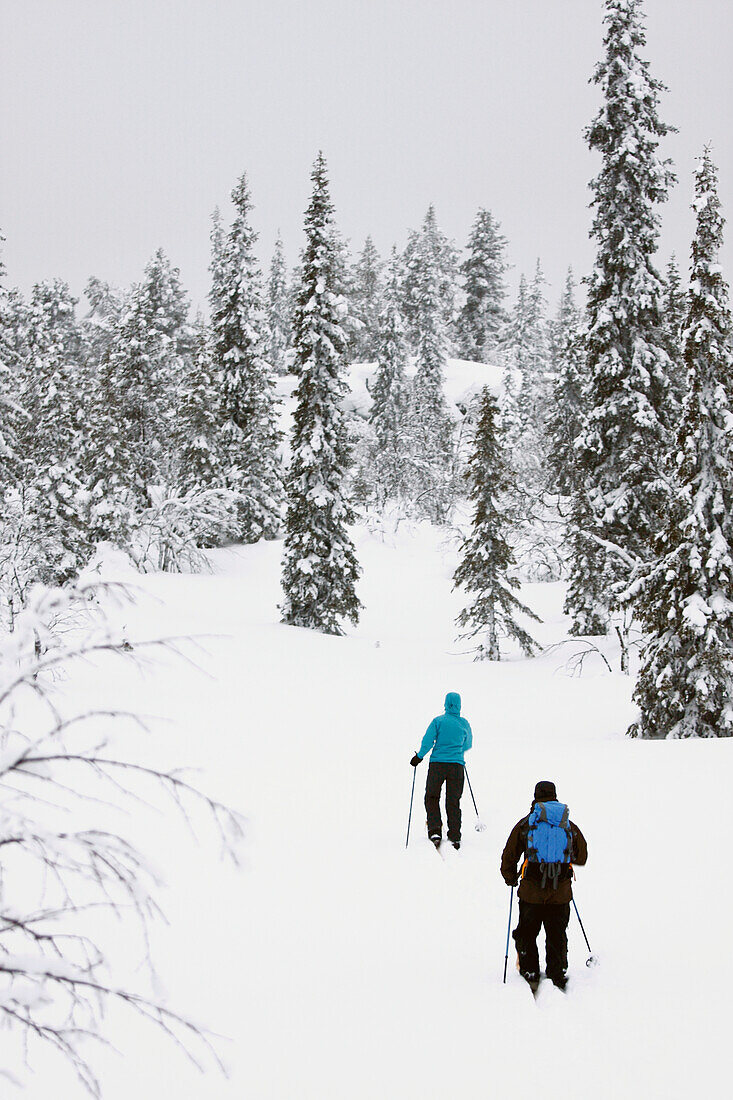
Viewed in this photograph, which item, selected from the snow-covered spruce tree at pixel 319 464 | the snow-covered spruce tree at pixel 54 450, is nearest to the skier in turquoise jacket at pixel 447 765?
the snow-covered spruce tree at pixel 319 464

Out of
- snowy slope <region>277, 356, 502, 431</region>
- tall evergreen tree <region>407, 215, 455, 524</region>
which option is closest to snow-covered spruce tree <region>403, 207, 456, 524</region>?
tall evergreen tree <region>407, 215, 455, 524</region>

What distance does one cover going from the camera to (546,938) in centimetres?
581

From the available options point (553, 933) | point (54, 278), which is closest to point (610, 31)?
point (553, 933)

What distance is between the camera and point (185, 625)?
920 inches

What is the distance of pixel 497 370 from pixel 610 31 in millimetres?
33739

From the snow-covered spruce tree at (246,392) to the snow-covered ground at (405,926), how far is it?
2214cm

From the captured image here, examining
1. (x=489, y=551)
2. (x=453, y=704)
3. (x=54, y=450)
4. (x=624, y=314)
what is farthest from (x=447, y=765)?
(x=54, y=450)

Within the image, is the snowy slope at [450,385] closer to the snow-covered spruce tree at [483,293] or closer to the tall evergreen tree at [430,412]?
the tall evergreen tree at [430,412]

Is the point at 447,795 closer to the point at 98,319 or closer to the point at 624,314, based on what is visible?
the point at 624,314

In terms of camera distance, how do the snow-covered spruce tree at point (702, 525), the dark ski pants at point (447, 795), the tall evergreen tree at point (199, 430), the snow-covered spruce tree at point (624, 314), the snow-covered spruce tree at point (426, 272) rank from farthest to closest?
the snow-covered spruce tree at point (426, 272)
the tall evergreen tree at point (199, 430)
the snow-covered spruce tree at point (624, 314)
the snow-covered spruce tree at point (702, 525)
the dark ski pants at point (447, 795)

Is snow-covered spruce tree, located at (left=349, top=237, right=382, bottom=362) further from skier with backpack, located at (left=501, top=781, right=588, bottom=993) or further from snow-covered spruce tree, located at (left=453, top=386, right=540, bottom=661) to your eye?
skier with backpack, located at (left=501, top=781, right=588, bottom=993)

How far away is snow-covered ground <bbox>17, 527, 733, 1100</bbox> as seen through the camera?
4633 mm

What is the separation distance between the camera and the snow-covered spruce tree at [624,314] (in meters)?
23.5

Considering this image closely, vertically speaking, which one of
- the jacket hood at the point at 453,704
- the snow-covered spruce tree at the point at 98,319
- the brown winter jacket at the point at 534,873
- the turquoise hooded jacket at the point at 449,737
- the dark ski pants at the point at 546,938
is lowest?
the dark ski pants at the point at 546,938
